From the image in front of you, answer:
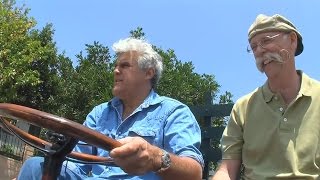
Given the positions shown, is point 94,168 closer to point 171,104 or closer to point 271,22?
point 171,104

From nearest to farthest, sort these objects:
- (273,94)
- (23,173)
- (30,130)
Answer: (30,130) < (23,173) < (273,94)

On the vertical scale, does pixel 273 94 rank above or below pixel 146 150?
above

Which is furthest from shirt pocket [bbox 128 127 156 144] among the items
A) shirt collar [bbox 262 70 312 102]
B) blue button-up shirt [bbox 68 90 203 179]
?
shirt collar [bbox 262 70 312 102]

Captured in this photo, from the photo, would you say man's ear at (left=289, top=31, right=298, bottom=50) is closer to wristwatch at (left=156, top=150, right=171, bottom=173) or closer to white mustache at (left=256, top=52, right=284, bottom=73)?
white mustache at (left=256, top=52, right=284, bottom=73)

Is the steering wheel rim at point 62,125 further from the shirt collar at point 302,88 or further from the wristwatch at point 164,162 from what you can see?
the shirt collar at point 302,88

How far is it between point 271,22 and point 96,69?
16280mm

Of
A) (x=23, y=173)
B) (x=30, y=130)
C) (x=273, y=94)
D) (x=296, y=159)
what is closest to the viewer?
(x=30, y=130)

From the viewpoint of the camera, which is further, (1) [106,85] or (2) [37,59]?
(1) [106,85]

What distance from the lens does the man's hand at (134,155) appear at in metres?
1.50

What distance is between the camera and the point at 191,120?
2.66 meters

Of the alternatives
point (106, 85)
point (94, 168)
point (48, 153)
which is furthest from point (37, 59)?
point (48, 153)

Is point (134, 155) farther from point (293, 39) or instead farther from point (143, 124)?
point (293, 39)

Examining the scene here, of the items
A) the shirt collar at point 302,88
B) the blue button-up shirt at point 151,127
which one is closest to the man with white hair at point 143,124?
the blue button-up shirt at point 151,127

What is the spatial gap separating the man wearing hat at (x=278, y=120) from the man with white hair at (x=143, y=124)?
26cm
